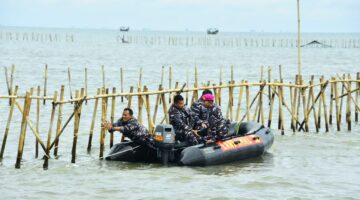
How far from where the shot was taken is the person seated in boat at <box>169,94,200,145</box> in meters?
15.3

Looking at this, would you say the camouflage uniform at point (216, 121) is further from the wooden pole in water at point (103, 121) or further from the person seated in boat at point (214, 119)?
the wooden pole in water at point (103, 121)

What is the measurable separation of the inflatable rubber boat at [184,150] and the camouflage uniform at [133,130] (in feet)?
0.89

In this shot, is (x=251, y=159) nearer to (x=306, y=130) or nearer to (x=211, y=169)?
(x=211, y=169)

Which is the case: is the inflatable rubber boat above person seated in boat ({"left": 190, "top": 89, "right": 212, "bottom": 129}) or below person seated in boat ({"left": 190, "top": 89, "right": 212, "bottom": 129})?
below

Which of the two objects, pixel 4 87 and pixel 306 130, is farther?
pixel 4 87

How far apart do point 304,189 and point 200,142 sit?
8.73 ft

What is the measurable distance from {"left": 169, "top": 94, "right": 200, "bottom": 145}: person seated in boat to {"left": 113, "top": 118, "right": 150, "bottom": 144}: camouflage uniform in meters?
0.67

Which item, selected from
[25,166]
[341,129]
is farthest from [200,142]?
[341,129]

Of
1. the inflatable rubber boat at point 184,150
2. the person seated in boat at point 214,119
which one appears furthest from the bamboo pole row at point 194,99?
the person seated in boat at point 214,119

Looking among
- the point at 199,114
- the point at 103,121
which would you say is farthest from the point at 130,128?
the point at 199,114

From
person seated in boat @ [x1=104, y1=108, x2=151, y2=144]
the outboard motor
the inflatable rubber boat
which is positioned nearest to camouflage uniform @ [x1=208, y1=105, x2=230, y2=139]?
the inflatable rubber boat

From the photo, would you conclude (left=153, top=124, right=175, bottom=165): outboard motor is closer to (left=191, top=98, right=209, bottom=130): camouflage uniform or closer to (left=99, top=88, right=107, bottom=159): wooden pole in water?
(left=191, top=98, right=209, bottom=130): camouflage uniform

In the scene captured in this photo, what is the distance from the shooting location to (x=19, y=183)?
547 inches

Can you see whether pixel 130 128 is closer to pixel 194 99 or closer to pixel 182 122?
pixel 182 122
